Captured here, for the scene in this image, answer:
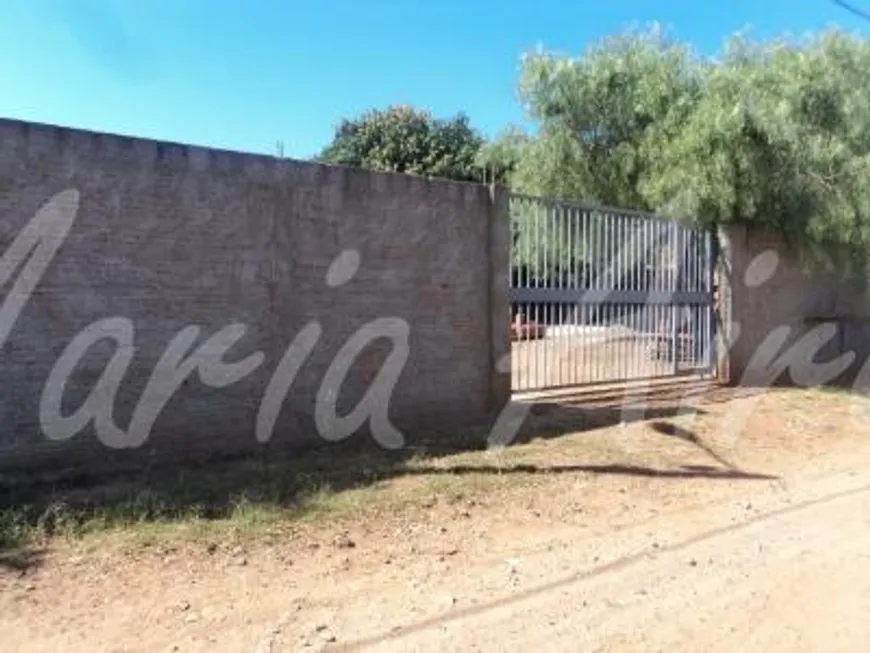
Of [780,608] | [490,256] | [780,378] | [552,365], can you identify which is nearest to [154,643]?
[780,608]

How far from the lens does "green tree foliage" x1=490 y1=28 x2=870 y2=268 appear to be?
13633mm

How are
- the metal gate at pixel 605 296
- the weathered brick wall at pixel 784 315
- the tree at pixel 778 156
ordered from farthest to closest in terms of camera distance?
1. the weathered brick wall at pixel 784 315
2. the tree at pixel 778 156
3. the metal gate at pixel 605 296

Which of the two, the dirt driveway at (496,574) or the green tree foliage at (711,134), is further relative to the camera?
the green tree foliage at (711,134)

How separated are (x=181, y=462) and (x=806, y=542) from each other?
4.78 m

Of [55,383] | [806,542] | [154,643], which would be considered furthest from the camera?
[55,383]

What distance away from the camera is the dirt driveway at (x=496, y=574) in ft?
15.4

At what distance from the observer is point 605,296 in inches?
492

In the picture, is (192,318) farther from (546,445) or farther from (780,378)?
(780,378)

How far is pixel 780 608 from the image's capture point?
520 centimetres

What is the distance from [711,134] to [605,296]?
286 centimetres

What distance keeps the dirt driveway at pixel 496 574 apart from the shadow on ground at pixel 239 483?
0.70 feet

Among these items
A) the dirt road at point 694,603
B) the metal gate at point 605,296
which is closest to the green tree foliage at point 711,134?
the metal gate at point 605,296

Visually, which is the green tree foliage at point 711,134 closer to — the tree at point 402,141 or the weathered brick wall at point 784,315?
the weathered brick wall at point 784,315

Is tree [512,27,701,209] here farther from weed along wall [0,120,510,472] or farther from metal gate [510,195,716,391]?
weed along wall [0,120,510,472]
